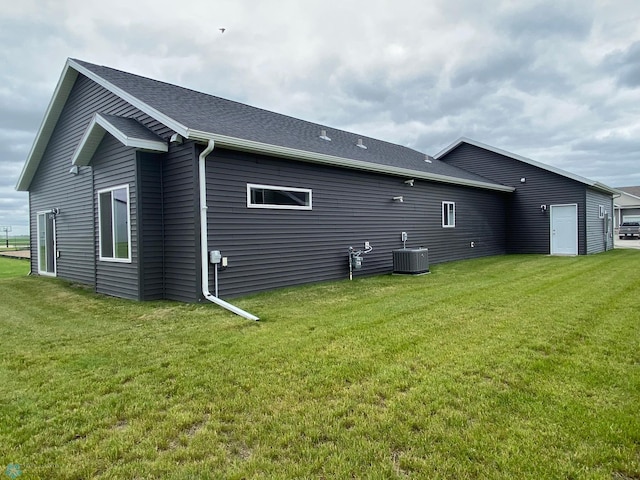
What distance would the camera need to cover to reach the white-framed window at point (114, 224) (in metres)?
7.33

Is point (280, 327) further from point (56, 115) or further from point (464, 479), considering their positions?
point (56, 115)

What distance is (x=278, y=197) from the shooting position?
26.2 feet

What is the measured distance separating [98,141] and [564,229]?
1576 cm

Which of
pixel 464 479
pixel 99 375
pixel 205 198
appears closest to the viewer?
pixel 464 479

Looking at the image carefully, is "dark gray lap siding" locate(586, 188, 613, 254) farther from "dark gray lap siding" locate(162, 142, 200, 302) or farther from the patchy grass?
the patchy grass

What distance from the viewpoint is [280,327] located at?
4.97m

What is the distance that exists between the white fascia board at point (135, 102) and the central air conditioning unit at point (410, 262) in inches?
237

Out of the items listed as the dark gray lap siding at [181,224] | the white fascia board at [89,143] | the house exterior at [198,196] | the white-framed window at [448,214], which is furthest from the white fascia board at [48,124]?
the white-framed window at [448,214]

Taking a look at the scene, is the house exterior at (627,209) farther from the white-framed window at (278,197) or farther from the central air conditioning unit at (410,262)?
the white-framed window at (278,197)

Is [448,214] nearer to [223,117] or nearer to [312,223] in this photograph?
[312,223]

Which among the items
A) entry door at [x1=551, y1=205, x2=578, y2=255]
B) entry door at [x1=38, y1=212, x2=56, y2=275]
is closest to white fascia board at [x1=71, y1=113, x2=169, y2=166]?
entry door at [x1=38, y1=212, x2=56, y2=275]

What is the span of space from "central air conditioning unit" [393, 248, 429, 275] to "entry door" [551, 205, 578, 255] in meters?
8.37

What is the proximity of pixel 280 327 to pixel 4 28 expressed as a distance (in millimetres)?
12070

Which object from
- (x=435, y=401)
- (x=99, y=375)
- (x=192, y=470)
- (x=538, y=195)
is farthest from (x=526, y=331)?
(x=538, y=195)
